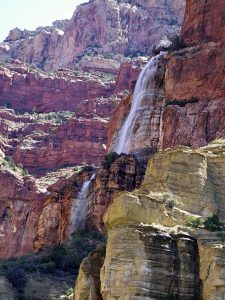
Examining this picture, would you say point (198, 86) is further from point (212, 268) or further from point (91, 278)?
point (212, 268)

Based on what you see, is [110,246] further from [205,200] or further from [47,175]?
[47,175]

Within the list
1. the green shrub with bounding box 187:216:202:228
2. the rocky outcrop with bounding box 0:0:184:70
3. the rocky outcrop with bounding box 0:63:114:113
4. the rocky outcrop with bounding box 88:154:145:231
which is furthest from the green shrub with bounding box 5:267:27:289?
the rocky outcrop with bounding box 0:0:184:70

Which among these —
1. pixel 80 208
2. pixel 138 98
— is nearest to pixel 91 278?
pixel 80 208

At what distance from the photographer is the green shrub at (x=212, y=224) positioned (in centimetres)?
2458

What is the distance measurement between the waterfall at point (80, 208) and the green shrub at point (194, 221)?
29197 millimetres

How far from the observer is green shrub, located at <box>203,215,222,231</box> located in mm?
24578

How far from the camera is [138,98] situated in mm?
63781

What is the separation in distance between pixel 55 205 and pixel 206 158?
108 feet

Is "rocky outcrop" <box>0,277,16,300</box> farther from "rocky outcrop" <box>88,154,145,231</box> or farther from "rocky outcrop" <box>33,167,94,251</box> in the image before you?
"rocky outcrop" <box>33,167,94,251</box>

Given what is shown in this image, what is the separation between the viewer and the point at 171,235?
22844 mm

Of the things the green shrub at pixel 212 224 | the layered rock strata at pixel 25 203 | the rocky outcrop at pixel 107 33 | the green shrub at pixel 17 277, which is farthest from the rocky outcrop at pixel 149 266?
the rocky outcrop at pixel 107 33

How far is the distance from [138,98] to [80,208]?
1273cm

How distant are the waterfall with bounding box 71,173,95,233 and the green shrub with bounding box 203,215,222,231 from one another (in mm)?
29208

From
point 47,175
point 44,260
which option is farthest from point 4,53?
point 44,260
